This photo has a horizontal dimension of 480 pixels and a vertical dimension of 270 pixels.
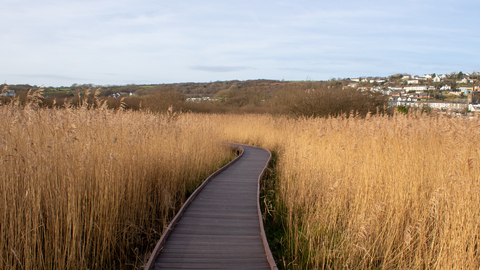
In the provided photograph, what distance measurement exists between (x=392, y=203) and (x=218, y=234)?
97.0 inches

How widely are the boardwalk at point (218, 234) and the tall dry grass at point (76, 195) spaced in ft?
1.86

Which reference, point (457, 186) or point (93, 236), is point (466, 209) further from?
point (93, 236)

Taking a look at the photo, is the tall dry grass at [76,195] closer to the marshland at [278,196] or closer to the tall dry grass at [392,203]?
the marshland at [278,196]

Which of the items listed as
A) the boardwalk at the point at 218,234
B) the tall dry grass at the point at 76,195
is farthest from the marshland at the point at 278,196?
the boardwalk at the point at 218,234

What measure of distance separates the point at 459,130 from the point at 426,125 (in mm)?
1376

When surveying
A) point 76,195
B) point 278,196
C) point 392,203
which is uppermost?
point 76,195

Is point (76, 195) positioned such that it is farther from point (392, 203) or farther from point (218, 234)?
point (392, 203)

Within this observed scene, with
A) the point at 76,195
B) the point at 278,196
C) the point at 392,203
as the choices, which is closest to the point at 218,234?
the point at 76,195

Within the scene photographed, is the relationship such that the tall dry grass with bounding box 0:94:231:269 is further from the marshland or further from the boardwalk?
the boardwalk

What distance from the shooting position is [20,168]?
11.1ft

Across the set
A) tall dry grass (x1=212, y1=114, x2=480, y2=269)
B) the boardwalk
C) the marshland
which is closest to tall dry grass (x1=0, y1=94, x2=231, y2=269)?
the marshland

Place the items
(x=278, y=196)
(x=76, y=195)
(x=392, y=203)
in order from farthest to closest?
(x=278, y=196)
(x=392, y=203)
(x=76, y=195)

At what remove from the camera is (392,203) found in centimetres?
415

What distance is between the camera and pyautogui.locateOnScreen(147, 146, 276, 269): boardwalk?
3.44 meters
